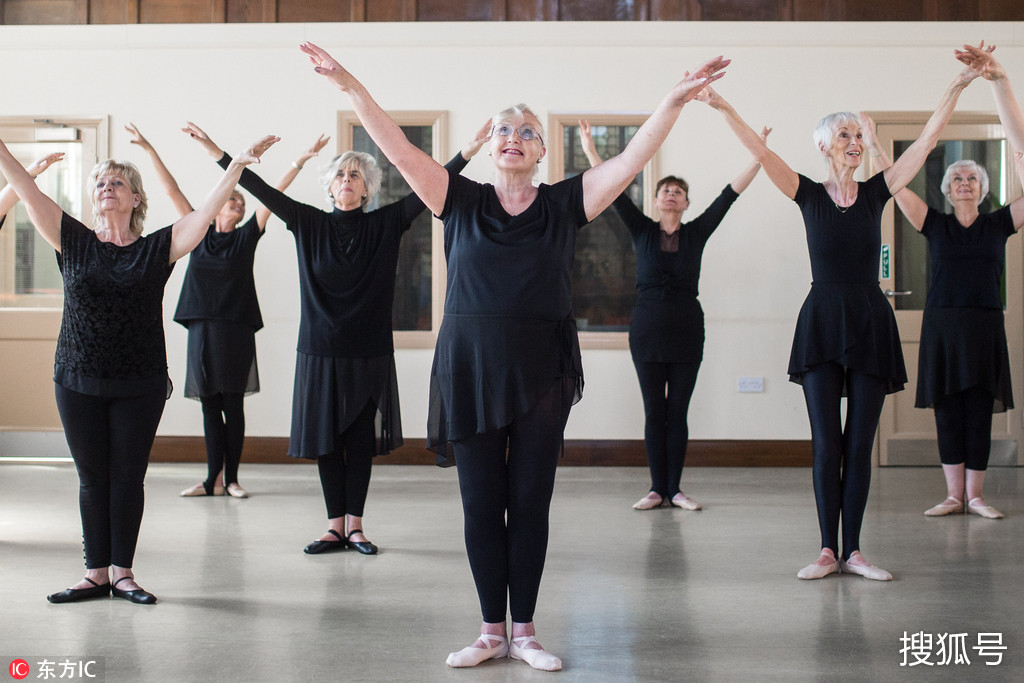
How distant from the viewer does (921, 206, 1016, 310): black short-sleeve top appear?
14.7 ft

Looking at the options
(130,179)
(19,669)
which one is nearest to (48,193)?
(130,179)

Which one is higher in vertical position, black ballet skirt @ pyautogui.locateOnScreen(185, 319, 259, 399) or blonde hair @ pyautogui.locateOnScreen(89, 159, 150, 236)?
blonde hair @ pyautogui.locateOnScreen(89, 159, 150, 236)

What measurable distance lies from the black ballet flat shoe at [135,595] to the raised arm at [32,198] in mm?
1131

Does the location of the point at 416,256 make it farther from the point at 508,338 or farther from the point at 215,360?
the point at 508,338

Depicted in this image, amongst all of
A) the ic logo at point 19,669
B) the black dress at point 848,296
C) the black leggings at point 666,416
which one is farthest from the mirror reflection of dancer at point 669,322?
the ic logo at point 19,669

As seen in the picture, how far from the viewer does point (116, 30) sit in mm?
6500

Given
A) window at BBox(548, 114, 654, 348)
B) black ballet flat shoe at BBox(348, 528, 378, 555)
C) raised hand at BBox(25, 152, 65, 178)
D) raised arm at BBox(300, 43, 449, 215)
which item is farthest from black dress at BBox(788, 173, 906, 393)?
window at BBox(548, 114, 654, 348)

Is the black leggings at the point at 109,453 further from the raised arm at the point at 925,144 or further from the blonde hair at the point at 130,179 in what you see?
the raised arm at the point at 925,144

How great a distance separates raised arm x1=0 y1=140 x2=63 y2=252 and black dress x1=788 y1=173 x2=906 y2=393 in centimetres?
252

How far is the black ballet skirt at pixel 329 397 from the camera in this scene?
3695mm

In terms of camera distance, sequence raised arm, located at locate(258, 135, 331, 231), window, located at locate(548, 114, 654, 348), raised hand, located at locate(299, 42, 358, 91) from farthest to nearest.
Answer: window, located at locate(548, 114, 654, 348)
raised arm, located at locate(258, 135, 331, 231)
raised hand, located at locate(299, 42, 358, 91)

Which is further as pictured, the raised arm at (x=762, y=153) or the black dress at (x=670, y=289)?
the black dress at (x=670, y=289)

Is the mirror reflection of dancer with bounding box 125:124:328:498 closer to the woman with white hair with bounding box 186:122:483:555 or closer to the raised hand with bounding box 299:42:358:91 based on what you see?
the woman with white hair with bounding box 186:122:483:555

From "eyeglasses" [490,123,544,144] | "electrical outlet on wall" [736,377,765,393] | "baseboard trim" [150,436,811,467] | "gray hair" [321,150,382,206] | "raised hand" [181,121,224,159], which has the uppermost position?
"raised hand" [181,121,224,159]
